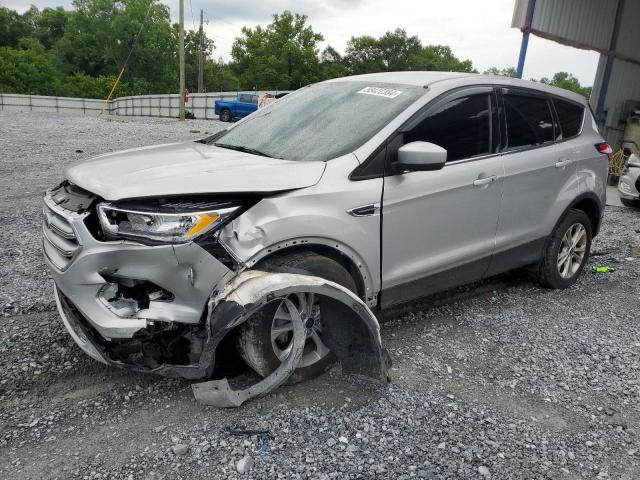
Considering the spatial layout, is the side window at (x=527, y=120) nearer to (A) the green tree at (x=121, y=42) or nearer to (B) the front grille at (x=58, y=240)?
(B) the front grille at (x=58, y=240)

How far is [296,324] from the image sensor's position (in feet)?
9.39

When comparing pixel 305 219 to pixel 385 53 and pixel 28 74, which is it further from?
pixel 385 53

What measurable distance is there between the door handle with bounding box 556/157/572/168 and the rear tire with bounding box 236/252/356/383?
7.76 feet

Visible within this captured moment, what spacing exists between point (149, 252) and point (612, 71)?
1592 cm

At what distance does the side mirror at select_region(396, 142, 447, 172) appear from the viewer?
3.08 metres

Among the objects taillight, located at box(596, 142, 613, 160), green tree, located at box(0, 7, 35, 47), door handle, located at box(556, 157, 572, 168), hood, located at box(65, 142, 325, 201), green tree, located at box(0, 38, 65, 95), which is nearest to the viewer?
hood, located at box(65, 142, 325, 201)

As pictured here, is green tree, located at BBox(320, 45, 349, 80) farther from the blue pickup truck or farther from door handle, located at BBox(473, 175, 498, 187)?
door handle, located at BBox(473, 175, 498, 187)

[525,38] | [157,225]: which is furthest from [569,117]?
[525,38]

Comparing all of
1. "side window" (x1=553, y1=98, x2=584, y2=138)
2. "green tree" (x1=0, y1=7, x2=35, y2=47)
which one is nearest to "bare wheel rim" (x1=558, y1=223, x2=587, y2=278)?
"side window" (x1=553, y1=98, x2=584, y2=138)

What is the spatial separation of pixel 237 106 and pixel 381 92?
28.9 m

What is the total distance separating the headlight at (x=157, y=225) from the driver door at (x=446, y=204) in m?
1.14

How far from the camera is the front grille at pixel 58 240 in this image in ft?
8.66

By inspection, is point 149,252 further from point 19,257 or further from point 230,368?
point 19,257

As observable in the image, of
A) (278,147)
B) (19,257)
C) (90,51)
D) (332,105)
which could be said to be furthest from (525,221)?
(90,51)
